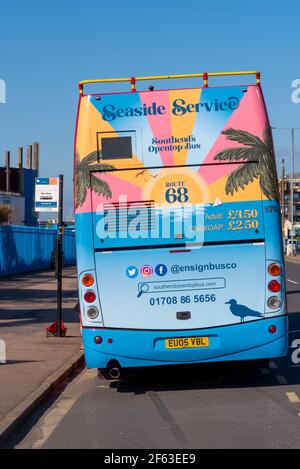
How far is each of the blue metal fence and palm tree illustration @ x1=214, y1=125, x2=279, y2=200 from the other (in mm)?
20413

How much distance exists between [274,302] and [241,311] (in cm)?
41

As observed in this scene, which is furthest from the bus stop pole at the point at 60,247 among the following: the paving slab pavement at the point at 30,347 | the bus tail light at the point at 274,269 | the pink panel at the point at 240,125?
the bus tail light at the point at 274,269

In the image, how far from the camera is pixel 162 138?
964 cm

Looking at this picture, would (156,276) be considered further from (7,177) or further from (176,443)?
(7,177)

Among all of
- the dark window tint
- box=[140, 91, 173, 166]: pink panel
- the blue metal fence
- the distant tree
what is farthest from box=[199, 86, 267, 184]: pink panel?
the distant tree

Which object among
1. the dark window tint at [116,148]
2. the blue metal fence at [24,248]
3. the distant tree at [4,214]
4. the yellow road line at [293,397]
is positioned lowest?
the yellow road line at [293,397]

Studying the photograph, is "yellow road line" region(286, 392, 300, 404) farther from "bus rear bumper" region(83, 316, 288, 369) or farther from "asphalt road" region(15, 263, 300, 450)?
"bus rear bumper" region(83, 316, 288, 369)

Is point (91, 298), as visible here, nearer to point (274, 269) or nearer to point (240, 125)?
point (274, 269)

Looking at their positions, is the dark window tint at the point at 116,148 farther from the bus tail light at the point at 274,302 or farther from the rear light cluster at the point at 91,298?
the bus tail light at the point at 274,302

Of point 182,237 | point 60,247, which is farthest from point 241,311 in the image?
point 60,247

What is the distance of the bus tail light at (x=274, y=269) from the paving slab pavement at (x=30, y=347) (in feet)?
10.3

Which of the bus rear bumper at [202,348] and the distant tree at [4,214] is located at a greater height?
the distant tree at [4,214]

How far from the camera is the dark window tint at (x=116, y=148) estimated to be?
965cm

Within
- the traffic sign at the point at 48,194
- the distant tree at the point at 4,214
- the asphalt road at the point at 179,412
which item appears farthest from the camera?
the distant tree at the point at 4,214
